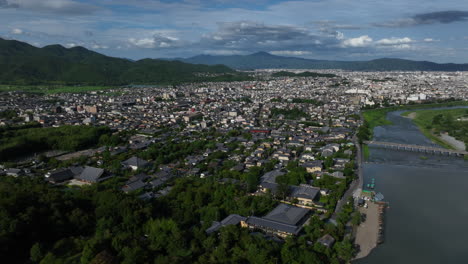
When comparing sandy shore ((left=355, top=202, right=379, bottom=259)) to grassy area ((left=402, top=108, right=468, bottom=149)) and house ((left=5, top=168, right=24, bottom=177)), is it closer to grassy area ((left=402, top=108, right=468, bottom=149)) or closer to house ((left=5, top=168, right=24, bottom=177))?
grassy area ((left=402, top=108, right=468, bottom=149))

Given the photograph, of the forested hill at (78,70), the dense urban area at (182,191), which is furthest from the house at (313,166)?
the forested hill at (78,70)

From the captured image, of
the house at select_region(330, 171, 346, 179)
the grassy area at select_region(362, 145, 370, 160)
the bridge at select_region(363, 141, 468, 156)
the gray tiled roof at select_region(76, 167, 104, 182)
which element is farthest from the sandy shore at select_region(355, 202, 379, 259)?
the gray tiled roof at select_region(76, 167, 104, 182)

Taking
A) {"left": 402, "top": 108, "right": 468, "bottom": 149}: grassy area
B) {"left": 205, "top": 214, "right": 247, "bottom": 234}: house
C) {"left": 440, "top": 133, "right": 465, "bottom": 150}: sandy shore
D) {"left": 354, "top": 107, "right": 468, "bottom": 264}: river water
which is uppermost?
{"left": 402, "top": 108, "right": 468, "bottom": 149}: grassy area

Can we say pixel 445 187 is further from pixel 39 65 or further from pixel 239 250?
pixel 39 65

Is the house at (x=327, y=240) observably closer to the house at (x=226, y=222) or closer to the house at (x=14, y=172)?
the house at (x=226, y=222)

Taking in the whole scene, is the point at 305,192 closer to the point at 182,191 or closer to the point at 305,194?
the point at 305,194

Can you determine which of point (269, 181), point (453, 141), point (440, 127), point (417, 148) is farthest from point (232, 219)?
point (440, 127)
